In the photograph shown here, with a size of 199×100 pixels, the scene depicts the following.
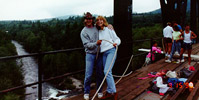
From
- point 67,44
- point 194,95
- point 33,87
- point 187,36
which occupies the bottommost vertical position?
point 33,87

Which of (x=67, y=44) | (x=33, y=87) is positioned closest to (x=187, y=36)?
(x=33, y=87)

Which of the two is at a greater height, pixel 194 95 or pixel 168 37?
pixel 168 37

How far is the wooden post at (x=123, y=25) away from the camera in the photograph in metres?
5.07

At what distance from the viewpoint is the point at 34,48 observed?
10156 cm

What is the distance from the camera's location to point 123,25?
520 centimetres

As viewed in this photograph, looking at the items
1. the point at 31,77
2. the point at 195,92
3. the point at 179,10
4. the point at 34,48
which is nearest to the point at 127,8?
the point at 195,92

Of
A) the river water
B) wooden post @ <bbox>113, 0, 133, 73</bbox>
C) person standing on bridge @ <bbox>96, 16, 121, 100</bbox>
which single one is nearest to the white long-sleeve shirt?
person standing on bridge @ <bbox>96, 16, 121, 100</bbox>

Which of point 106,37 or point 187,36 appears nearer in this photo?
point 106,37

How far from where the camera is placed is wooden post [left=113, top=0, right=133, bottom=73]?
5070 millimetres

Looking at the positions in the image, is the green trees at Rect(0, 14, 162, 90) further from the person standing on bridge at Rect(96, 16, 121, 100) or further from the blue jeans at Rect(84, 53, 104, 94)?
the person standing on bridge at Rect(96, 16, 121, 100)

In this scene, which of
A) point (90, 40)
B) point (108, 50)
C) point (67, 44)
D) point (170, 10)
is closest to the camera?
point (90, 40)

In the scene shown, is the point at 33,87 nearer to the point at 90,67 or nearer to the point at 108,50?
the point at 90,67

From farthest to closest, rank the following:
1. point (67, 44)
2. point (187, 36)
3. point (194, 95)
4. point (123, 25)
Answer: point (67, 44), point (187, 36), point (123, 25), point (194, 95)

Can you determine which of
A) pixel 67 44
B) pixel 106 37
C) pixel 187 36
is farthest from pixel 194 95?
pixel 67 44
